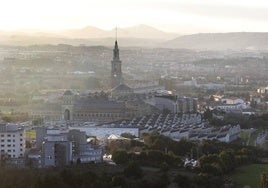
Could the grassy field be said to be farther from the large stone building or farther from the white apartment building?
the large stone building

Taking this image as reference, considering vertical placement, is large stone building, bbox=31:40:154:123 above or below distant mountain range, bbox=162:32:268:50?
above

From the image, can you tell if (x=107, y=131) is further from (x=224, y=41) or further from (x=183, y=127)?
(x=224, y=41)

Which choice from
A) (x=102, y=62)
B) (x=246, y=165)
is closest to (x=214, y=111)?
(x=246, y=165)

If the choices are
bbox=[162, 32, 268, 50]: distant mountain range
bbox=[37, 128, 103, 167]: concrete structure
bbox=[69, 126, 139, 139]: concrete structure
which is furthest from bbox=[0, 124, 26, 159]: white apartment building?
bbox=[162, 32, 268, 50]: distant mountain range

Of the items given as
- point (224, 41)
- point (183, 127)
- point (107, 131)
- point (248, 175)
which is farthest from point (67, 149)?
point (224, 41)

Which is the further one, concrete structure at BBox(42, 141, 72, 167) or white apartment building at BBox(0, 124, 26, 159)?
white apartment building at BBox(0, 124, 26, 159)
